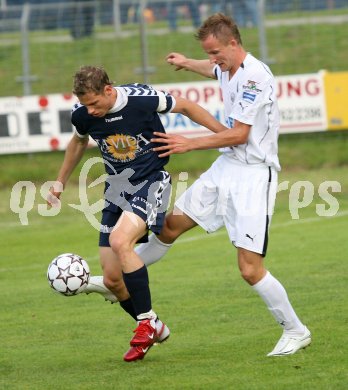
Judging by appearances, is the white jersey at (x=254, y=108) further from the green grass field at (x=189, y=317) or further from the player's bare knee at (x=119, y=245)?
the green grass field at (x=189, y=317)

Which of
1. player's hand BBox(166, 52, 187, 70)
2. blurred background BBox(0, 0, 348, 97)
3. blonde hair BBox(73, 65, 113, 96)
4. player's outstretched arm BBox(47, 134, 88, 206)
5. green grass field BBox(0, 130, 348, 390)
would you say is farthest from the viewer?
blurred background BBox(0, 0, 348, 97)

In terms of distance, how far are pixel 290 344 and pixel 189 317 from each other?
1.84m

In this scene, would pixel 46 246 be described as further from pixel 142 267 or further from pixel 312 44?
pixel 312 44

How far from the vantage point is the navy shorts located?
735cm

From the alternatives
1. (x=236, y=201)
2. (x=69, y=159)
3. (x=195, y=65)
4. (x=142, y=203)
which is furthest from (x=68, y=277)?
(x=195, y=65)

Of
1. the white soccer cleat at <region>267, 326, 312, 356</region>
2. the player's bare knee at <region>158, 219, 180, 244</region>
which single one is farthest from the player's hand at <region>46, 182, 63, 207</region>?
the white soccer cleat at <region>267, 326, 312, 356</region>

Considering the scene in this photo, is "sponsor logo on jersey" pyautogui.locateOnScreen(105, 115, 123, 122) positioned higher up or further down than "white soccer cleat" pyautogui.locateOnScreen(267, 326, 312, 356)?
higher up

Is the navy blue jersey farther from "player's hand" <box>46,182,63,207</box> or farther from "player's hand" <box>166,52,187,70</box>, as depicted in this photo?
"player's hand" <box>166,52,187,70</box>

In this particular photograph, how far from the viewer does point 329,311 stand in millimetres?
8516

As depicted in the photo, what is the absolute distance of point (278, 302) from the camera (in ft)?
23.2

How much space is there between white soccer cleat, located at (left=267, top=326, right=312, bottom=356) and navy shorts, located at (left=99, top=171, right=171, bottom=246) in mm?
1210

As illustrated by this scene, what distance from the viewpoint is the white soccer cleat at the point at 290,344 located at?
7035mm

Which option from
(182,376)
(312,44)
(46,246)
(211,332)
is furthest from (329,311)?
(312,44)

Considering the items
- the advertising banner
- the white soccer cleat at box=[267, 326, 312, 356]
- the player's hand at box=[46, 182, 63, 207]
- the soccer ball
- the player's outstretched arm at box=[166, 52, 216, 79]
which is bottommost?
the advertising banner
